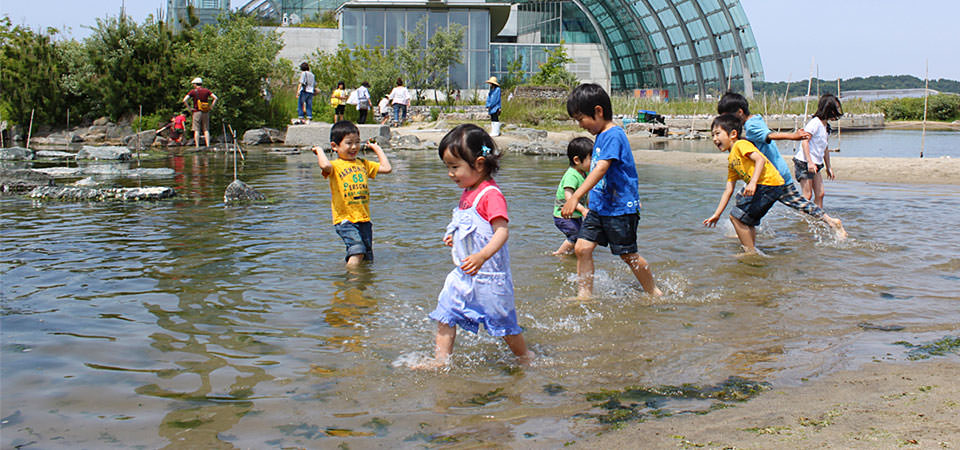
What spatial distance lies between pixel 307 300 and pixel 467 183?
188 cm

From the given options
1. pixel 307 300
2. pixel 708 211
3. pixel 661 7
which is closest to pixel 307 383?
pixel 307 300

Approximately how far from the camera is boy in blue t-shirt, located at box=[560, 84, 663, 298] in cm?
469

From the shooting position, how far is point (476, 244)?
3639mm

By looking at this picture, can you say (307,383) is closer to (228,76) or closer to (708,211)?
(708,211)

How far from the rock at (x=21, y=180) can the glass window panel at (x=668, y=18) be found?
4215cm

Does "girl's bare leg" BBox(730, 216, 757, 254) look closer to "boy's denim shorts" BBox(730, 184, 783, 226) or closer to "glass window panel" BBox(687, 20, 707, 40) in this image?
"boy's denim shorts" BBox(730, 184, 783, 226)

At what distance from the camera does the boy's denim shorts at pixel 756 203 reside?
6.58 meters

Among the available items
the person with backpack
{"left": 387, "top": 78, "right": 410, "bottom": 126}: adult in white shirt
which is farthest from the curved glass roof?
the person with backpack

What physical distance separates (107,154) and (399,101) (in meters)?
10.1

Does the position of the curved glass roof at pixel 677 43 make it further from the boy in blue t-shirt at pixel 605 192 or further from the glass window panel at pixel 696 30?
the boy in blue t-shirt at pixel 605 192

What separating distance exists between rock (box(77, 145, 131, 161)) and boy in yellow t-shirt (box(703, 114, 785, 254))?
45.1ft

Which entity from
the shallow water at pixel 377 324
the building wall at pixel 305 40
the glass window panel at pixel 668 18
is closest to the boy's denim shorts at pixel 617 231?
the shallow water at pixel 377 324

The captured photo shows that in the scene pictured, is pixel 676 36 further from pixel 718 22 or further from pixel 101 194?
A: pixel 101 194

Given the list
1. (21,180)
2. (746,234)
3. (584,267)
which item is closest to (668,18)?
(21,180)
